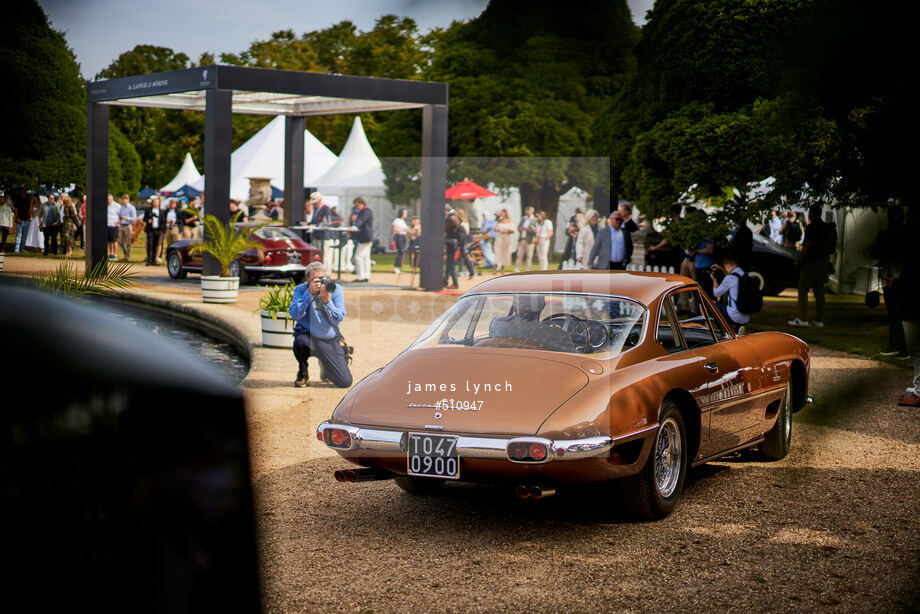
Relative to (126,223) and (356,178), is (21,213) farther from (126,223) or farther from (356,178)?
(126,223)

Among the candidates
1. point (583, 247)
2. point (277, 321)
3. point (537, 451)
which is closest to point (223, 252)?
point (277, 321)

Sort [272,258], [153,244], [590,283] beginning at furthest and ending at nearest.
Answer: [153,244] → [272,258] → [590,283]

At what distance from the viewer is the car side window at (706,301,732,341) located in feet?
23.1

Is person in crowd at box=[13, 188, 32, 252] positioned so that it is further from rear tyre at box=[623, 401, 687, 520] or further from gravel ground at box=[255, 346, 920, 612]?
rear tyre at box=[623, 401, 687, 520]

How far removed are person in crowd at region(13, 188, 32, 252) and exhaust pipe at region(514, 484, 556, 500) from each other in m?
4.16

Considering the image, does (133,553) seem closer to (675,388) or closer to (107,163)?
(107,163)

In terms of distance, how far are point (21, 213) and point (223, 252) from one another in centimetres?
1833

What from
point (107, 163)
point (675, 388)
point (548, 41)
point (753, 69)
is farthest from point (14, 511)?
point (675, 388)

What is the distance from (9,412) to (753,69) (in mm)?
813

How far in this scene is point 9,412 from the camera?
2.30 feet

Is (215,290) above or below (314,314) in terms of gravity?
below

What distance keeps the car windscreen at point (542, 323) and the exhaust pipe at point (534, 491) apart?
1.02 meters

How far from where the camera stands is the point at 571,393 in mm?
5328

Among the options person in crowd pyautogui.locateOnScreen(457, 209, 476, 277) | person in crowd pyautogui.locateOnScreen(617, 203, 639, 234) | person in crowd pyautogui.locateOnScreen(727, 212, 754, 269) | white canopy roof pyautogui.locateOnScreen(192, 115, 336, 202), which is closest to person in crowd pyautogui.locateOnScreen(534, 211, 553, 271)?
person in crowd pyautogui.locateOnScreen(727, 212, 754, 269)
